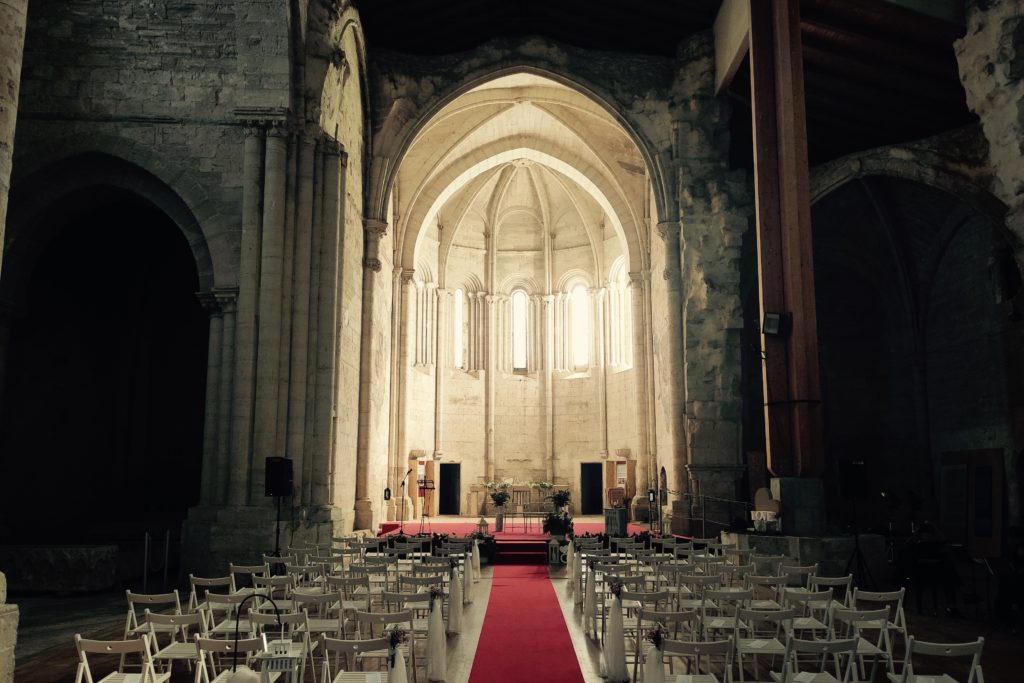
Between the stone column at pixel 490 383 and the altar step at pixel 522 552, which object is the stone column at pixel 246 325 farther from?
the stone column at pixel 490 383

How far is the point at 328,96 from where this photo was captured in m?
17.3

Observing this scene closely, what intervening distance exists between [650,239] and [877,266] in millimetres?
6905

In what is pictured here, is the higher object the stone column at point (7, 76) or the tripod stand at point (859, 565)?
the stone column at point (7, 76)

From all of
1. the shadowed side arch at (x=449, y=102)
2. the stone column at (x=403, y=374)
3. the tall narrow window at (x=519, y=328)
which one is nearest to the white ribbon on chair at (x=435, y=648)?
the shadowed side arch at (x=449, y=102)

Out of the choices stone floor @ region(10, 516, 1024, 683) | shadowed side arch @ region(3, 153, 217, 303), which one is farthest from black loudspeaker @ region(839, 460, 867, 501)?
shadowed side arch @ region(3, 153, 217, 303)

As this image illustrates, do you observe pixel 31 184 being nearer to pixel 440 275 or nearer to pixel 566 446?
pixel 440 275

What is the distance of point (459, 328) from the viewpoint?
1286 inches

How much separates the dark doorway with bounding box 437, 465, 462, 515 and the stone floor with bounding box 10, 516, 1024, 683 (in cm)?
1710

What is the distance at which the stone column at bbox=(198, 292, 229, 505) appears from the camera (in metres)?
14.9

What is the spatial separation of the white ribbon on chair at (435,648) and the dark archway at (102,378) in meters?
10.5

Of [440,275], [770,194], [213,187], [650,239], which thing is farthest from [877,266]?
[213,187]

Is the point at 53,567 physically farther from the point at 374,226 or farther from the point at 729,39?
the point at 729,39

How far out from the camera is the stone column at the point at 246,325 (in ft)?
48.2

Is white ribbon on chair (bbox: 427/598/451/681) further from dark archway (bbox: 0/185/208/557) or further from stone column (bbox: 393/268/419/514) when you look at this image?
stone column (bbox: 393/268/419/514)
